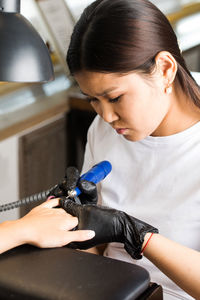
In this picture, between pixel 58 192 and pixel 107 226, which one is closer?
pixel 107 226

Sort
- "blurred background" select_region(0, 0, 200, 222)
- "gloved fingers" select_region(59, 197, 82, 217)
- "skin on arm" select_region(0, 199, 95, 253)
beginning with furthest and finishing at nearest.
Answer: "blurred background" select_region(0, 0, 200, 222) < "gloved fingers" select_region(59, 197, 82, 217) < "skin on arm" select_region(0, 199, 95, 253)

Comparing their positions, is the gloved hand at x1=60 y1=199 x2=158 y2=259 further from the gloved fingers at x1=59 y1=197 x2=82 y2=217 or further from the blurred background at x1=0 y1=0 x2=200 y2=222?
the blurred background at x1=0 y1=0 x2=200 y2=222

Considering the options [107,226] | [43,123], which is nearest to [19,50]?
[107,226]

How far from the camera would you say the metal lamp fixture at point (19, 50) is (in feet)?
3.58

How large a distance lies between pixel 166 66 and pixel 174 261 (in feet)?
1.55

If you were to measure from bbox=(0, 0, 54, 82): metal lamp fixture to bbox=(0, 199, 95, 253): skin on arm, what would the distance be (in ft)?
1.01

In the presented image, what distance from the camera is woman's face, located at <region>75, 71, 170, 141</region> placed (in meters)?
1.15

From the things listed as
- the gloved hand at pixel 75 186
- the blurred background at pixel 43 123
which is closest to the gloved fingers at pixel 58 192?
the gloved hand at pixel 75 186

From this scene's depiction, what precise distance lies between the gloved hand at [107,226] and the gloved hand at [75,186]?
0.05m

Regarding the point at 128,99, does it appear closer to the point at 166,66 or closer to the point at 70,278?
the point at 166,66

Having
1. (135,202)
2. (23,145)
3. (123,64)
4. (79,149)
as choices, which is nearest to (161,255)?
(135,202)

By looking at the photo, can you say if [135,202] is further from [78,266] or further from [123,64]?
[78,266]

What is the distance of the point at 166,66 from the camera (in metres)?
1.20

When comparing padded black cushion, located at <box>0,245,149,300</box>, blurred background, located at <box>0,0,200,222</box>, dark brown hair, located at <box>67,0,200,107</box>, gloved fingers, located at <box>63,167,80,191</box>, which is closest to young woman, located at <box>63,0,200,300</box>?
dark brown hair, located at <box>67,0,200,107</box>
